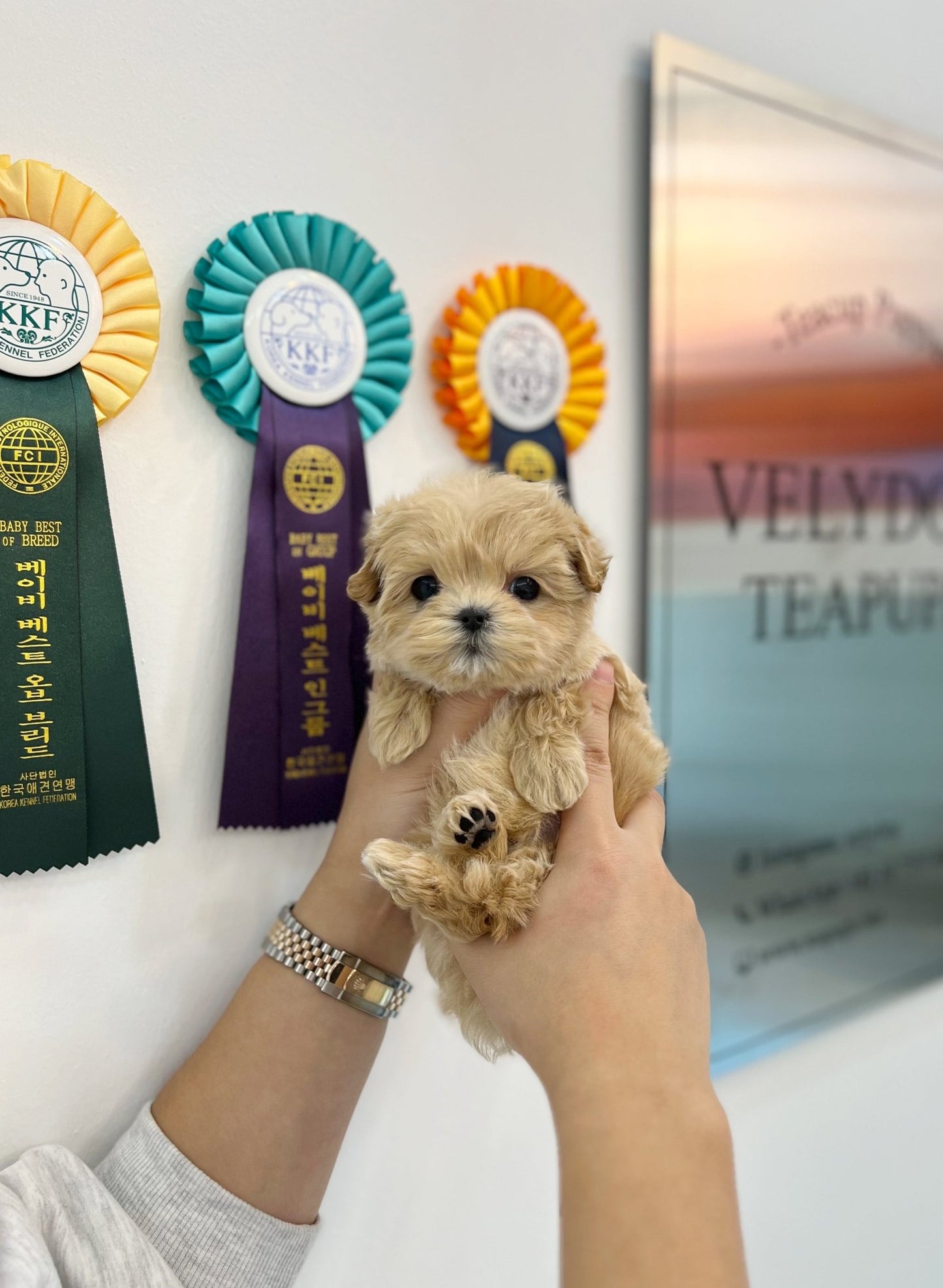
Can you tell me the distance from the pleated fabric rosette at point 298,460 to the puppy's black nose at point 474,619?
318 millimetres

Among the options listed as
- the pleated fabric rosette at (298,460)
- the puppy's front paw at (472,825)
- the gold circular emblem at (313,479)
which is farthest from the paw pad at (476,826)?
the gold circular emblem at (313,479)

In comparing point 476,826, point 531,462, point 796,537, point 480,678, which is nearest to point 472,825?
point 476,826

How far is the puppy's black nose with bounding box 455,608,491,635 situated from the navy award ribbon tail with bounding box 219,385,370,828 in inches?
12.5

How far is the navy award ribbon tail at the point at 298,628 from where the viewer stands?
3.33 feet

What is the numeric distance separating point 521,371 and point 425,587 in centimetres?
49

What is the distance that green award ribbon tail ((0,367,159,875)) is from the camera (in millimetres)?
873

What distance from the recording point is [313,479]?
3.41 ft

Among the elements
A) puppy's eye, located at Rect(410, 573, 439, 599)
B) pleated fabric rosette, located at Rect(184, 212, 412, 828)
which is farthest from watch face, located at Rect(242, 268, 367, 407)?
puppy's eye, located at Rect(410, 573, 439, 599)

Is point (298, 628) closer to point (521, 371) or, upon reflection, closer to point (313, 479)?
point (313, 479)

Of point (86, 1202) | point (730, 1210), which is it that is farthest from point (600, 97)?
point (86, 1202)

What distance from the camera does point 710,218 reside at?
134cm

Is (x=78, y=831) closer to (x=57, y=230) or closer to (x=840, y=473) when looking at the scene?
(x=57, y=230)

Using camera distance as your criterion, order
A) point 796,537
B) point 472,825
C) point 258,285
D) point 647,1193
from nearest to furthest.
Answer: point 647,1193, point 472,825, point 258,285, point 796,537

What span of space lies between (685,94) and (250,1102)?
1.44 meters
